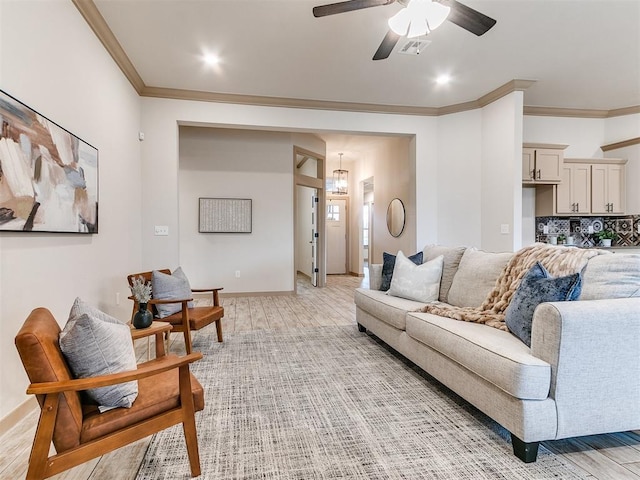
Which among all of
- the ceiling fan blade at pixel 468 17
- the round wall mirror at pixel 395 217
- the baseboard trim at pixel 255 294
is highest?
the ceiling fan blade at pixel 468 17

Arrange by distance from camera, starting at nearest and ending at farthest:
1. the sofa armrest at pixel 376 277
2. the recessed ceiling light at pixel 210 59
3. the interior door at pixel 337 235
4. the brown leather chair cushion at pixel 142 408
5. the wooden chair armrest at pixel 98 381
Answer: the wooden chair armrest at pixel 98 381 → the brown leather chair cushion at pixel 142 408 → the recessed ceiling light at pixel 210 59 → the sofa armrest at pixel 376 277 → the interior door at pixel 337 235

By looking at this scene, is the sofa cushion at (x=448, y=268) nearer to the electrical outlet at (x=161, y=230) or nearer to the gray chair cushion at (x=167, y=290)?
the gray chair cushion at (x=167, y=290)

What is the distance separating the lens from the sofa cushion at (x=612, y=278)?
1.74 metres

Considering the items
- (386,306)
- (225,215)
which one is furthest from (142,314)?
(225,215)

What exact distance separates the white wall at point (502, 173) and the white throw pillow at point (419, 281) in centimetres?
169

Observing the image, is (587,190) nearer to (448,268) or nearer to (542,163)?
(542,163)

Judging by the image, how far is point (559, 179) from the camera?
4.85 metres

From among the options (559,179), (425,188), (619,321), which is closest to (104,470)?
(619,321)

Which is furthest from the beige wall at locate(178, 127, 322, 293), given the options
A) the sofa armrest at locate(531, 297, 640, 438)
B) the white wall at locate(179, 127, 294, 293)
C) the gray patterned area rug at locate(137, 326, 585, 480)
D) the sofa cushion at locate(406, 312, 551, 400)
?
the sofa armrest at locate(531, 297, 640, 438)

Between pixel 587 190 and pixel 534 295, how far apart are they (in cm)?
430

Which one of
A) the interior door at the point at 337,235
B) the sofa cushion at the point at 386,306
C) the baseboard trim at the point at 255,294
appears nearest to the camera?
the sofa cushion at the point at 386,306

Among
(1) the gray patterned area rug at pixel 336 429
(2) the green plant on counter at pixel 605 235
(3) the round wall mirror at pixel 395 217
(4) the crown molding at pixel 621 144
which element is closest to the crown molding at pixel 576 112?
(4) the crown molding at pixel 621 144

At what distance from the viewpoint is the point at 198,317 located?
2.98 m

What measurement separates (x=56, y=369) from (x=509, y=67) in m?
4.64
